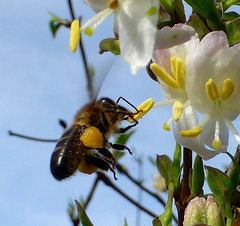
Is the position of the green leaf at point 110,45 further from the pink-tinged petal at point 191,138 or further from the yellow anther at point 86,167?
the yellow anther at point 86,167

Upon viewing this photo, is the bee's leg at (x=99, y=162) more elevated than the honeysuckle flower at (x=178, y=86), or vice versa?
the honeysuckle flower at (x=178, y=86)

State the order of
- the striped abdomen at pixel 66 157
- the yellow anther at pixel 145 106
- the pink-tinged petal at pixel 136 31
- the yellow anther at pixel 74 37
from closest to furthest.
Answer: the pink-tinged petal at pixel 136 31 < the yellow anther at pixel 74 37 < the yellow anther at pixel 145 106 < the striped abdomen at pixel 66 157

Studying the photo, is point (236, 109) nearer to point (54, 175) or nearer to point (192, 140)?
point (192, 140)

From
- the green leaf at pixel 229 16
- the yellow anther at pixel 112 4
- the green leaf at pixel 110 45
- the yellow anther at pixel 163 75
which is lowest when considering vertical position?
the yellow anther at pixel 163 75

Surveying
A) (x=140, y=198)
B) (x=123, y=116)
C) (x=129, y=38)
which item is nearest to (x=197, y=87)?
(x=129, y=38)

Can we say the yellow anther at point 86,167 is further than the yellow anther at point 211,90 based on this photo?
Yes

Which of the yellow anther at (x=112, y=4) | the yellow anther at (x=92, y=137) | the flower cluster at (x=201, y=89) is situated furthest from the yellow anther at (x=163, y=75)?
the yellow anther at (x=92, y=137)

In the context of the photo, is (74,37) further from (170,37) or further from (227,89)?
(227,89)
